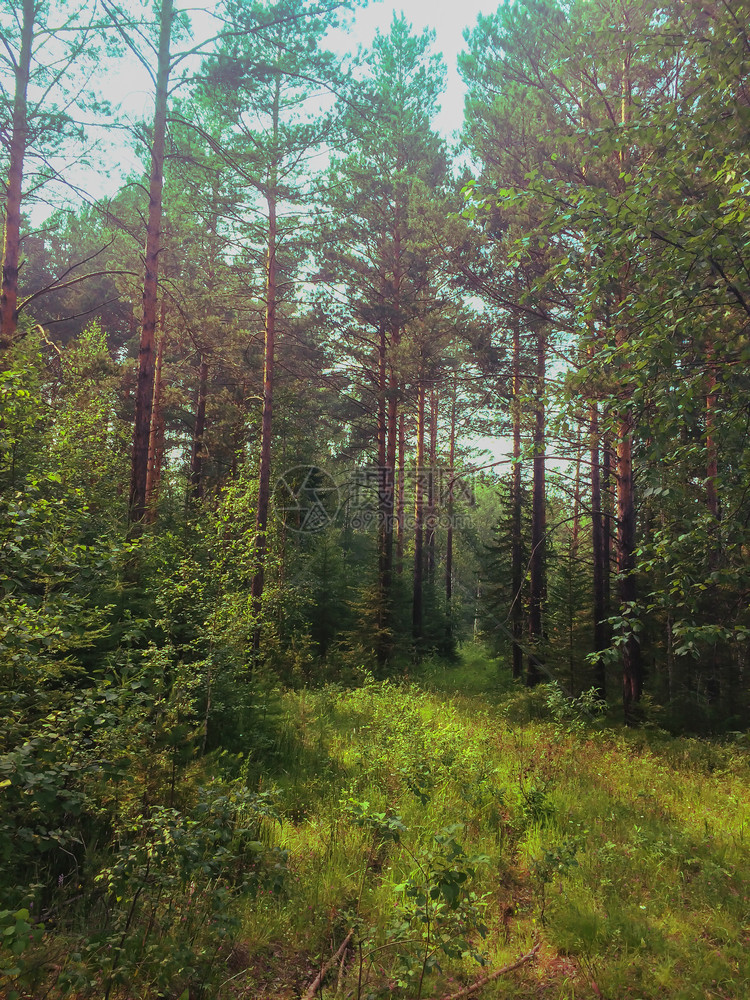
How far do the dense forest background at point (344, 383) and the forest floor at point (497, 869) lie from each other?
3.00 ft

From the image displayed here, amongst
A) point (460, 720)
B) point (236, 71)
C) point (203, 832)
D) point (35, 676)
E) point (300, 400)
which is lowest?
point (460, 720)

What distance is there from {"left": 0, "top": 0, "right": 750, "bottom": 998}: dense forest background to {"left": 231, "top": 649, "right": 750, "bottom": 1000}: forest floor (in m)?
0.91

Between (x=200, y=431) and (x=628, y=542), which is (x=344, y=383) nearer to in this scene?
(x=200, y=431)

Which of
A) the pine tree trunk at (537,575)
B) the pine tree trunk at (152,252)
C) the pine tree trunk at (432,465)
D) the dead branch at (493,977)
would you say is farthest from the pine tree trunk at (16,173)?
the pine tree trunk at (432,465)

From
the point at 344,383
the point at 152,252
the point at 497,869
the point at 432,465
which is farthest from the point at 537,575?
the point at 152,252

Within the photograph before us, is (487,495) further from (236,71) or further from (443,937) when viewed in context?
(443,937)

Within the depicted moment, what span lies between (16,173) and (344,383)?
1043 cm

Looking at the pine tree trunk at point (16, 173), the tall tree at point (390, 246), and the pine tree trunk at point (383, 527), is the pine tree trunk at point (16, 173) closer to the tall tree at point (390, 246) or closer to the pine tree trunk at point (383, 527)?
the tall tree at point (390, 246)

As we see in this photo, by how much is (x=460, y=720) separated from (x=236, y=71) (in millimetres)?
12406

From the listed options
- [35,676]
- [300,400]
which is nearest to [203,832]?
[35,676]

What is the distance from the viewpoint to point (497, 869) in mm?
4648

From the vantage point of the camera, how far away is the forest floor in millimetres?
3244

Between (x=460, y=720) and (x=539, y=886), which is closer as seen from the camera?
(x=539, y=886)

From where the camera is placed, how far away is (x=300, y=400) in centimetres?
1897
